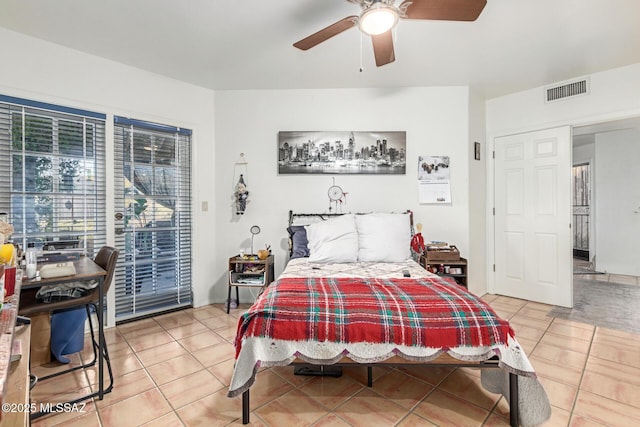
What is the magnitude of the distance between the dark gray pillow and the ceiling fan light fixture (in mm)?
2113

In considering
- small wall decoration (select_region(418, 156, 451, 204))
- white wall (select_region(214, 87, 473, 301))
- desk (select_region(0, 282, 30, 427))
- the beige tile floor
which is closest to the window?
the beige tile floor

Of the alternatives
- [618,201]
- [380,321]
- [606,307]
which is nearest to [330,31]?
[380,321]

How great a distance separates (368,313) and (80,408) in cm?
183

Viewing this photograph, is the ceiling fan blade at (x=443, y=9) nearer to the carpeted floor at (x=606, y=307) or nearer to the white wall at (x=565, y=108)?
the white wall at (x=565, y=108)

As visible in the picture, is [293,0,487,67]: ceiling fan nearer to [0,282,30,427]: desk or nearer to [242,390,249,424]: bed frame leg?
[0,282,30,427]: desk

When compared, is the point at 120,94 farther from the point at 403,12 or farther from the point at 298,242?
the point at 403,12

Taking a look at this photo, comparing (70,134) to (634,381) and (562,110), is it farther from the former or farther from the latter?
(562,110)

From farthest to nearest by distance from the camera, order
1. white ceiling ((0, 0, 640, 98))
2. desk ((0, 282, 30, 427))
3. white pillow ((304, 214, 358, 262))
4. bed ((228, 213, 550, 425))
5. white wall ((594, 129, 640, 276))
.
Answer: white wall ((594, 129, 640, 276)), white pillow ((304, 214, 358, 262)), white ceiling ((0, 0, 640, 98)), bed ((228, 213, 550, 425)), desk ((0, 282, 30, 427))

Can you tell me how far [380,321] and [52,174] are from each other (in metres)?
3.06

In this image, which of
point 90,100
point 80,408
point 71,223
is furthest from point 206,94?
point 80,408

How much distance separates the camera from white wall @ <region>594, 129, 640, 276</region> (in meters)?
5.03

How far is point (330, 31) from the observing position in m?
2.02

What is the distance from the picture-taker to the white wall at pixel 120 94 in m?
2.54

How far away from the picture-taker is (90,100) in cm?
287
